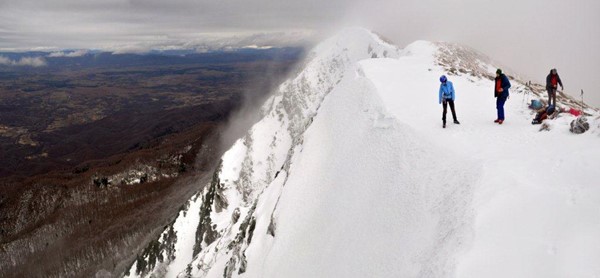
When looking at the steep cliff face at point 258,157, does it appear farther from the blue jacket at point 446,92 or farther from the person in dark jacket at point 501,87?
the person in dark jacket at point 501,87

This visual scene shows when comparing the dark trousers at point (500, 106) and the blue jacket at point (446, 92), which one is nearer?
the dark trousers at point (500, 106)

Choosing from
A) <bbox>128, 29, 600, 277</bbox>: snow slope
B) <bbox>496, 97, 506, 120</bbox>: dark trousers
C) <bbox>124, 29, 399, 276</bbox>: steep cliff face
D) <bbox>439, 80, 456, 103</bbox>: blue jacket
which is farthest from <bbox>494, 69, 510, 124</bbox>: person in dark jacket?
<bbox>124, 29, 399, 276</bbox>: steep cliff face

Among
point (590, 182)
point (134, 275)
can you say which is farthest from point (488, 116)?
point (134, 275)

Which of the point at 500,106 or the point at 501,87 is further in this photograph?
the point at 500,106

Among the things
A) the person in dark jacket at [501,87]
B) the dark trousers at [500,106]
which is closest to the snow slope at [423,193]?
the dark trousers at [500,106]

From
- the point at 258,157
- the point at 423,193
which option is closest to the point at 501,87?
the point at 423,193

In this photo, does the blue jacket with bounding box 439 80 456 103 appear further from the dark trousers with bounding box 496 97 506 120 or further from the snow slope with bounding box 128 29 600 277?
the dark trousers with bounding box 496 97 506 120

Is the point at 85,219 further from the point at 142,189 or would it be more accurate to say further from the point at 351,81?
the point at 351,81

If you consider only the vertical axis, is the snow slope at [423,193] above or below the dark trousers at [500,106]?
below

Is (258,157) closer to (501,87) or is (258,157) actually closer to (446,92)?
(446,92)
